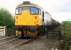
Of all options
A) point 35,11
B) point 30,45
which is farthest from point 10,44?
point 35,11

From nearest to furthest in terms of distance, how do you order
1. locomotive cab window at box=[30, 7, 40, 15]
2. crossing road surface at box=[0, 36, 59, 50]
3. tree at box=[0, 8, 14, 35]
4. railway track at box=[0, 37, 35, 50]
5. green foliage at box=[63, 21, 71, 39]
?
green foliage at box=[63, 21, 71, 39] → crossing road surface at box=[0, 36, 59, 50] → railway track at box=[0, 37, 35, 50] → locomotive cab window at box=[30, 7, 40, 15] → tree at box=[0, 8, 14, 35]

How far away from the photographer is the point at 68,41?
1020cm

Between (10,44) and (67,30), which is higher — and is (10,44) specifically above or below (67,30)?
below

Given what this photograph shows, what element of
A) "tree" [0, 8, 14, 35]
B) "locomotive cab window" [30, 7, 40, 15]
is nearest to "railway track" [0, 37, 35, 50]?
"locomotive cab window" [30, 7, 40, 15]

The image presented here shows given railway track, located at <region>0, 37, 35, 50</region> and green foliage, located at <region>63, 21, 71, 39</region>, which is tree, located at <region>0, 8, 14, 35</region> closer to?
railway track, located at <region>0, 37, 35, 50</region>

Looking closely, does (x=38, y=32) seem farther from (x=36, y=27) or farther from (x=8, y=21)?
(x=8, y=21)

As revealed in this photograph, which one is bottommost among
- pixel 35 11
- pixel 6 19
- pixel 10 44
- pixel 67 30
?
pixel 10 44

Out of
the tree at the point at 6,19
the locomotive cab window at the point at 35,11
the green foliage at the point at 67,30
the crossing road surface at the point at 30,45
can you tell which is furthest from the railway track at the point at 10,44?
the tree at the point at 6,19

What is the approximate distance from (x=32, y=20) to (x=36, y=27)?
2.36ft

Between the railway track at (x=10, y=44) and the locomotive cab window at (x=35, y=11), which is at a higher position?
the locomotive cab window at (x=35, y=11)

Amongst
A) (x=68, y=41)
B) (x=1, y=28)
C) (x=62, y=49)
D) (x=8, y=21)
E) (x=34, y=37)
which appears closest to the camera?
(x=68, y=41)

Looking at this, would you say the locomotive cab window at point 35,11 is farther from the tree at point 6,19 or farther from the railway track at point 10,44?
the tree at point 6,19

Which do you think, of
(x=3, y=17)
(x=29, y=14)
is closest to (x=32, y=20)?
(x=29, y=14)

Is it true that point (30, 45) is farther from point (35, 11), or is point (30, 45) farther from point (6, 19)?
point (6, 19)
